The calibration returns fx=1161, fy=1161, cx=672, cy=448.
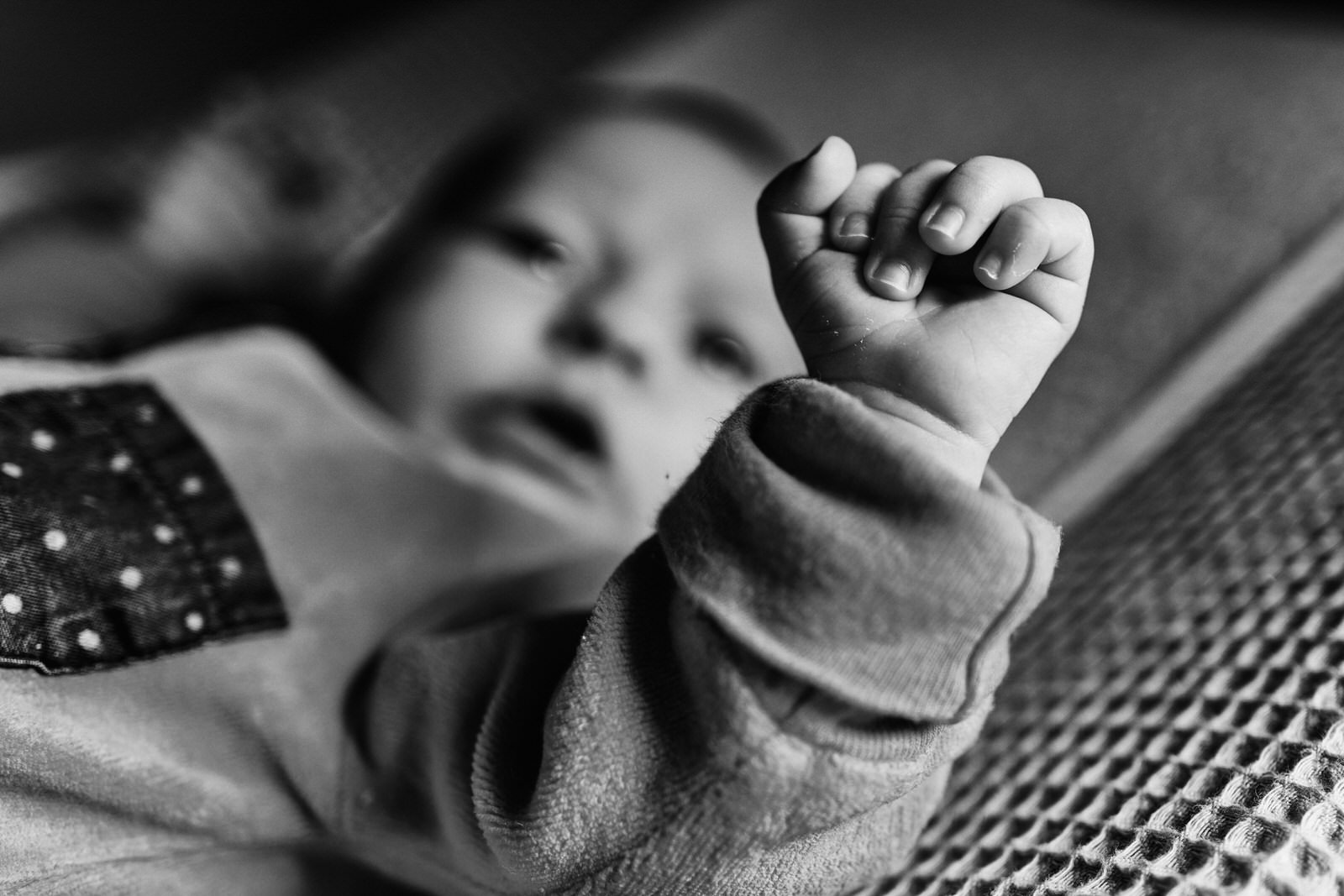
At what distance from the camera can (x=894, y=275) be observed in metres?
0.38

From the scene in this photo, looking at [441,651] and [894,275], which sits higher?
[894,275]

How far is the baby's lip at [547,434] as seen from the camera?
0.66 metres

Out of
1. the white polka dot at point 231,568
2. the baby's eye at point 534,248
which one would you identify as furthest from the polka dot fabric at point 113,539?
the baby's eye at point 534,248

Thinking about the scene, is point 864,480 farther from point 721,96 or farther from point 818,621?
point 721,96

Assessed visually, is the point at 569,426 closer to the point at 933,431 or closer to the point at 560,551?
the point at 560,551

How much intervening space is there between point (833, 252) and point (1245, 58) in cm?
71

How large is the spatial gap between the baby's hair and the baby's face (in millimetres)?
32

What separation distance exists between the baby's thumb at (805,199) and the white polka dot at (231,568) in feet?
0.93

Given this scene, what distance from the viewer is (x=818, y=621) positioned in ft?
1.12

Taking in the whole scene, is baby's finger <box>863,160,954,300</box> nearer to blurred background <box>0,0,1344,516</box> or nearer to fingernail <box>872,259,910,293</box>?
Answer: fingernail <box>872,259,910,293</box>

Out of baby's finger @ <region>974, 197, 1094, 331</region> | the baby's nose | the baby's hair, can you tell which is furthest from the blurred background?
baby's finger @ <region>974, 197, 1094, 331</region>

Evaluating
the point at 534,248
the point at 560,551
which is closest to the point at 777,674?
the point at 560,551

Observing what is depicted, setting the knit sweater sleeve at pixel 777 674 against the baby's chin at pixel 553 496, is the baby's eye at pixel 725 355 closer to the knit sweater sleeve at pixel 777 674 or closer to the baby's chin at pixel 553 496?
the baby's chin at pixel 553 496

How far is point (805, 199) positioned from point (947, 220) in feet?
Answer: 0.18
